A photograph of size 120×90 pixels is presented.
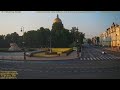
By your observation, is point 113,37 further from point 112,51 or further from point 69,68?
point 69,68

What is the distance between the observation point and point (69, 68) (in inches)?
344

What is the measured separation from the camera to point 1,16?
27.3 ft

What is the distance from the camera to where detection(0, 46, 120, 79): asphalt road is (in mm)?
8289

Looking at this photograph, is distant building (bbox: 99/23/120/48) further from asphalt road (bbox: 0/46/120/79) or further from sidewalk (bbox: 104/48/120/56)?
asphalt road (bbox: 0/46/120/79)

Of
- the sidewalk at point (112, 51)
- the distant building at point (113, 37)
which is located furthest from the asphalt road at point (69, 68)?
the distant building at point (113, 37)

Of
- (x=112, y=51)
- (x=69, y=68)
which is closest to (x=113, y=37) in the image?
(x=112, y=51)

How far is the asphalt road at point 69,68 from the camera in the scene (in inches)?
326

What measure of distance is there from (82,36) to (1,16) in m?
2.84
